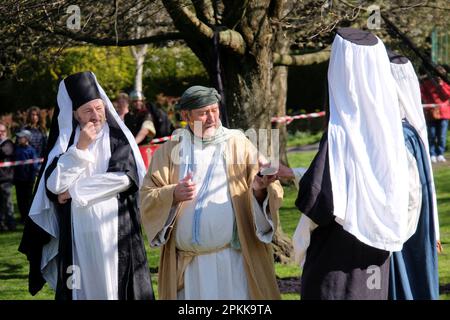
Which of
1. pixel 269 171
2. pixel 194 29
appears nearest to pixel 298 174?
pixel 269 171

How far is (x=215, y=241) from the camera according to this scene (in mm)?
6152

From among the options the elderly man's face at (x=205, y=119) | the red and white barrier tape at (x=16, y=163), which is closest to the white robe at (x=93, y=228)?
the elderly man's face at (x=205, y=119)

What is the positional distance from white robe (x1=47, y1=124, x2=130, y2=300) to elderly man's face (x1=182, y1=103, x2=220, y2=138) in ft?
2.32

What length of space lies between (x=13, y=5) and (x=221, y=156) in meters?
3.15

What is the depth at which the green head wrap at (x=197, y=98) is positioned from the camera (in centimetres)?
619

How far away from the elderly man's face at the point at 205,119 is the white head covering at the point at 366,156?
88 cm

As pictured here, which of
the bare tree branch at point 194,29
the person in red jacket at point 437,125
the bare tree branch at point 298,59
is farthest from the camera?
the person in red jacket at point 437,125

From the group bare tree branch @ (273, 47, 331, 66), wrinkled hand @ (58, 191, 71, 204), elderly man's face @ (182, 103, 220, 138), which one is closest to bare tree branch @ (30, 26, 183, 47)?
bare tree branch @ (273, 47, 331, 66)

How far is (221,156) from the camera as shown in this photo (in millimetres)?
6293

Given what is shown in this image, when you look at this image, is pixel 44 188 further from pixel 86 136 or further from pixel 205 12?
pixel 205 12

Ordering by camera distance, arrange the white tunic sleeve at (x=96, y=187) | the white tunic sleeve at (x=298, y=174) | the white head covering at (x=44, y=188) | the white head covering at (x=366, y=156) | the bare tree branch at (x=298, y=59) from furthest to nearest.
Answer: the bare tree branch at (x=298, y=59) → the white head covering at (x=44, y=188) → the white tunic sleeve at (x=96, y=187) → the white tunic sleeve at (x=298, y=174) → the white head covering at (x=366, y=156)

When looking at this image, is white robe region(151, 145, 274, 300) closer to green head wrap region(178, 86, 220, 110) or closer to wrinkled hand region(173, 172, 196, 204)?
wrinkled hand region(173, 172, 196, 204)

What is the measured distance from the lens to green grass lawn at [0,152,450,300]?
9266 millimetres

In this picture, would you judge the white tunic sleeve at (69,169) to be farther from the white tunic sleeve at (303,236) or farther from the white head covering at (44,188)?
the white tunic sleeve at (303,236)
